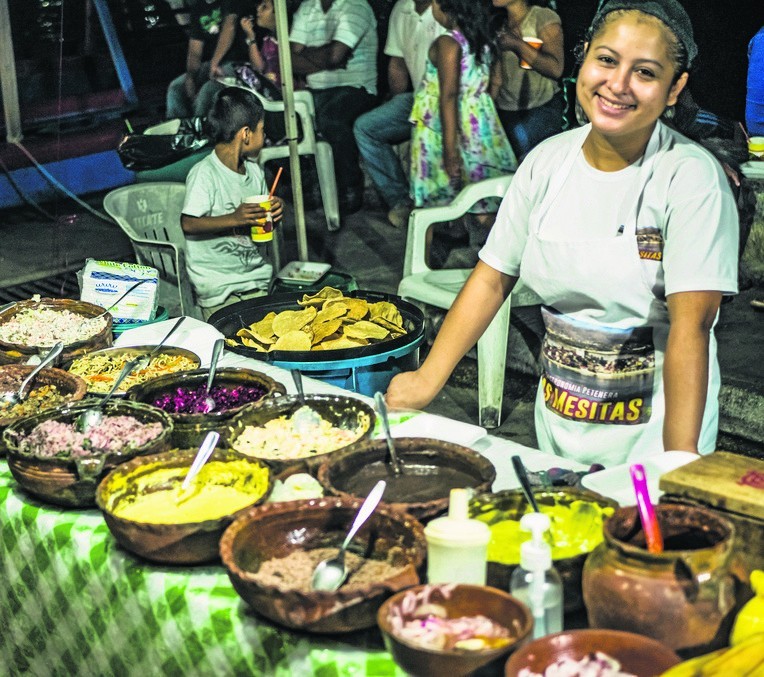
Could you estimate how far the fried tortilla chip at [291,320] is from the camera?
3.48m

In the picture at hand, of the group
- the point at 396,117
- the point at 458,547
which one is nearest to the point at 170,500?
the point at 458,547

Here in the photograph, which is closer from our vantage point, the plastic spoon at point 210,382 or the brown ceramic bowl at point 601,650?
the brown ceramic bowl at point 601,650

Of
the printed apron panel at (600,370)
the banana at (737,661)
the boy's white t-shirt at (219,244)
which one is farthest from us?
the boy's white t-shirt at (219,244)

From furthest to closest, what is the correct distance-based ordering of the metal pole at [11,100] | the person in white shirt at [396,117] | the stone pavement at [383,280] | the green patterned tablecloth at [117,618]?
the metal pole at [11,100]
the person in white shirt at [396,117]
the stone pavement at [383,280]
the green patterned tablecloth at [117,618]

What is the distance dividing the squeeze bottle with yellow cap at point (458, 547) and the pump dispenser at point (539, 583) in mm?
66

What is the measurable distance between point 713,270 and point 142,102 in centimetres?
726

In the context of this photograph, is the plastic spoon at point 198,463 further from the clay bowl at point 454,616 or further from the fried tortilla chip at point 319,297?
the fried tortilla chip at point 319,297

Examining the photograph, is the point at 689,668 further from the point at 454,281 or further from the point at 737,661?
the point at 454,281

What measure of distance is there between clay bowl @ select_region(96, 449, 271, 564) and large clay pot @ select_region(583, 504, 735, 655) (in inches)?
27.8

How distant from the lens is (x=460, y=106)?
19.7 feet

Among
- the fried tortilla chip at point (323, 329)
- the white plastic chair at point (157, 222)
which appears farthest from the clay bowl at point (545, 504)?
the white plastic chair at point (157, 222)

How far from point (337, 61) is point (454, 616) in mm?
6198

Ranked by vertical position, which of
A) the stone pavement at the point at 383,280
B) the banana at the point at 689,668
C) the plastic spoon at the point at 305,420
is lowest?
the stone pavement at the point at 383,280

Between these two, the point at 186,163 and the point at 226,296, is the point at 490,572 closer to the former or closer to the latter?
the point at 226,296
